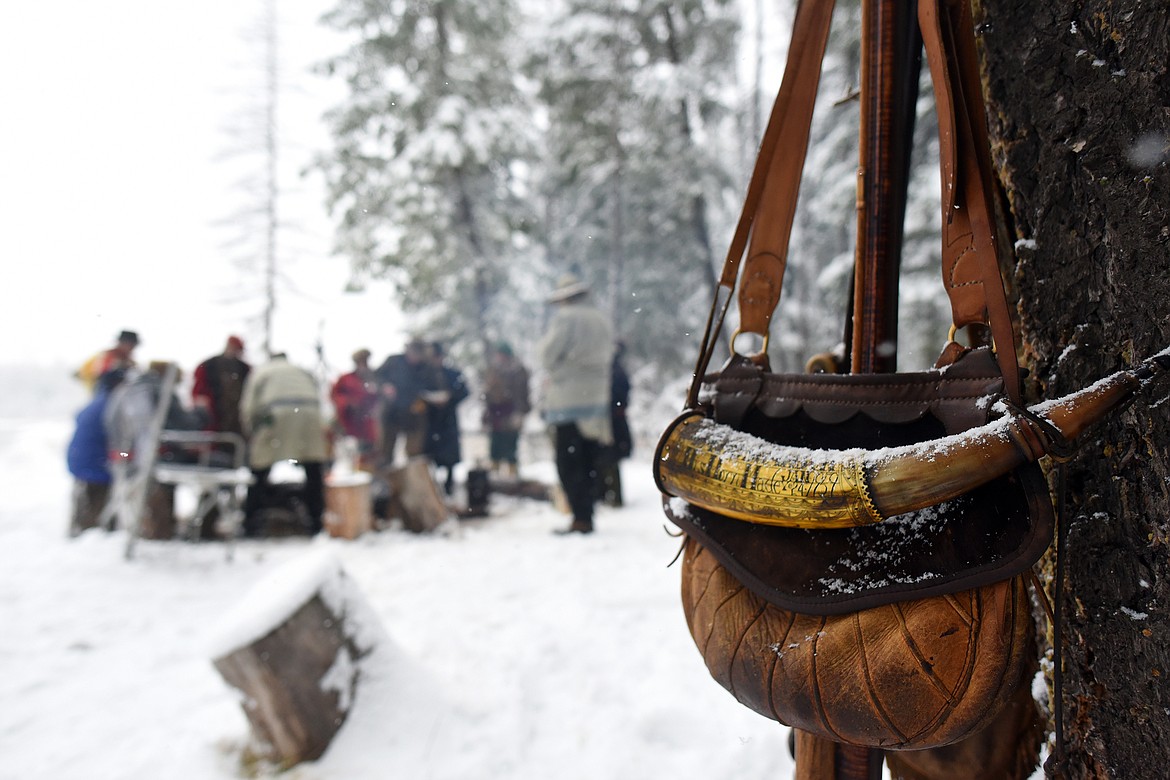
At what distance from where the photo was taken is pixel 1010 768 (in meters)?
1.12

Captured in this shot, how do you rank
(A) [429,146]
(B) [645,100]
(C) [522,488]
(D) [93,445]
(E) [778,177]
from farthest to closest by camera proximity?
(B) [645,100]
(A) [429,146]
(C) [522,488]
(D) [93,445]
(E) [778,177]

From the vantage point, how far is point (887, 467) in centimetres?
84

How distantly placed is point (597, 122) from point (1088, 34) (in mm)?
12628

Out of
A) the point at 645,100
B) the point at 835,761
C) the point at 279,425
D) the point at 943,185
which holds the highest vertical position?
the point at 645,100

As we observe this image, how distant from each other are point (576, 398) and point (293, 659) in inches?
140

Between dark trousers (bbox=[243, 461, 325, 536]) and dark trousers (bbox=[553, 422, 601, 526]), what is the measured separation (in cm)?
297

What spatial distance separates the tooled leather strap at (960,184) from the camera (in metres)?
0.93

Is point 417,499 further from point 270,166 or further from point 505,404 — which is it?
point 270,166

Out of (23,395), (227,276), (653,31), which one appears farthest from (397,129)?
(23,395)

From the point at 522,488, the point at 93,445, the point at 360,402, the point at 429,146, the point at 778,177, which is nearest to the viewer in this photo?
the point at 778,177

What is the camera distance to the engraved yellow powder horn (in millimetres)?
787

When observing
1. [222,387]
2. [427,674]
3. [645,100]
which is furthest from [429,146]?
[427,674]

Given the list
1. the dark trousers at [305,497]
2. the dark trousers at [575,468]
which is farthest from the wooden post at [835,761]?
the dark trousers at [305,497]

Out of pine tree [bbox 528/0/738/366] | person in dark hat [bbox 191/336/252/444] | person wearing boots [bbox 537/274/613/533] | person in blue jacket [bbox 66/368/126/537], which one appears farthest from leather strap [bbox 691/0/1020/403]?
pine tree [bbox 528/0/738/366]
